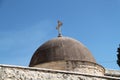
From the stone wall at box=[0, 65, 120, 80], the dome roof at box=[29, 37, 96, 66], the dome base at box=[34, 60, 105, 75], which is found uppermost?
the dome roof at box=[29, 37, 96, 66]

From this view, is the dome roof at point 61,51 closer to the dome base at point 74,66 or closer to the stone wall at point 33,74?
the dome base at point 74,66

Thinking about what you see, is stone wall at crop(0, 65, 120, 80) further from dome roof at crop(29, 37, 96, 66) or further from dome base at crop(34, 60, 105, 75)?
dome roof at crop(29, 37, 96, 66)

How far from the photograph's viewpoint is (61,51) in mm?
12773

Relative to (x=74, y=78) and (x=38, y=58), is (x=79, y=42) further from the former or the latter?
(x=74, y=78)

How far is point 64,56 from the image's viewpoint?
12.6 meters

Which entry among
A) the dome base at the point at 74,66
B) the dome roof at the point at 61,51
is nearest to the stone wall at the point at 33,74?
the dome base at the point at 74,66

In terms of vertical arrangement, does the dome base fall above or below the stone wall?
above

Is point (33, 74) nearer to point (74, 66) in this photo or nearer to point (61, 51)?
point (74, 66)

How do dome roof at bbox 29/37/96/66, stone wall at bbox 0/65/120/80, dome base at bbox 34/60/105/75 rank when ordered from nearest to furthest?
stone wall at bbox 0/65/120/80 < dome base at bbox 34/60/105/75 < dome roof at bbox 29/37/96/66

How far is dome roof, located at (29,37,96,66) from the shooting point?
12648 mm

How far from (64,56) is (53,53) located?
0.50 metres

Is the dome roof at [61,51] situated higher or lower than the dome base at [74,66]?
higher

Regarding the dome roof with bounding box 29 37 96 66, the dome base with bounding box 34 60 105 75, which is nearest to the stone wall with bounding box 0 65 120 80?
the dome base with bounding box 34 60 105 75

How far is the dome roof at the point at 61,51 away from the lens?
498 inches
